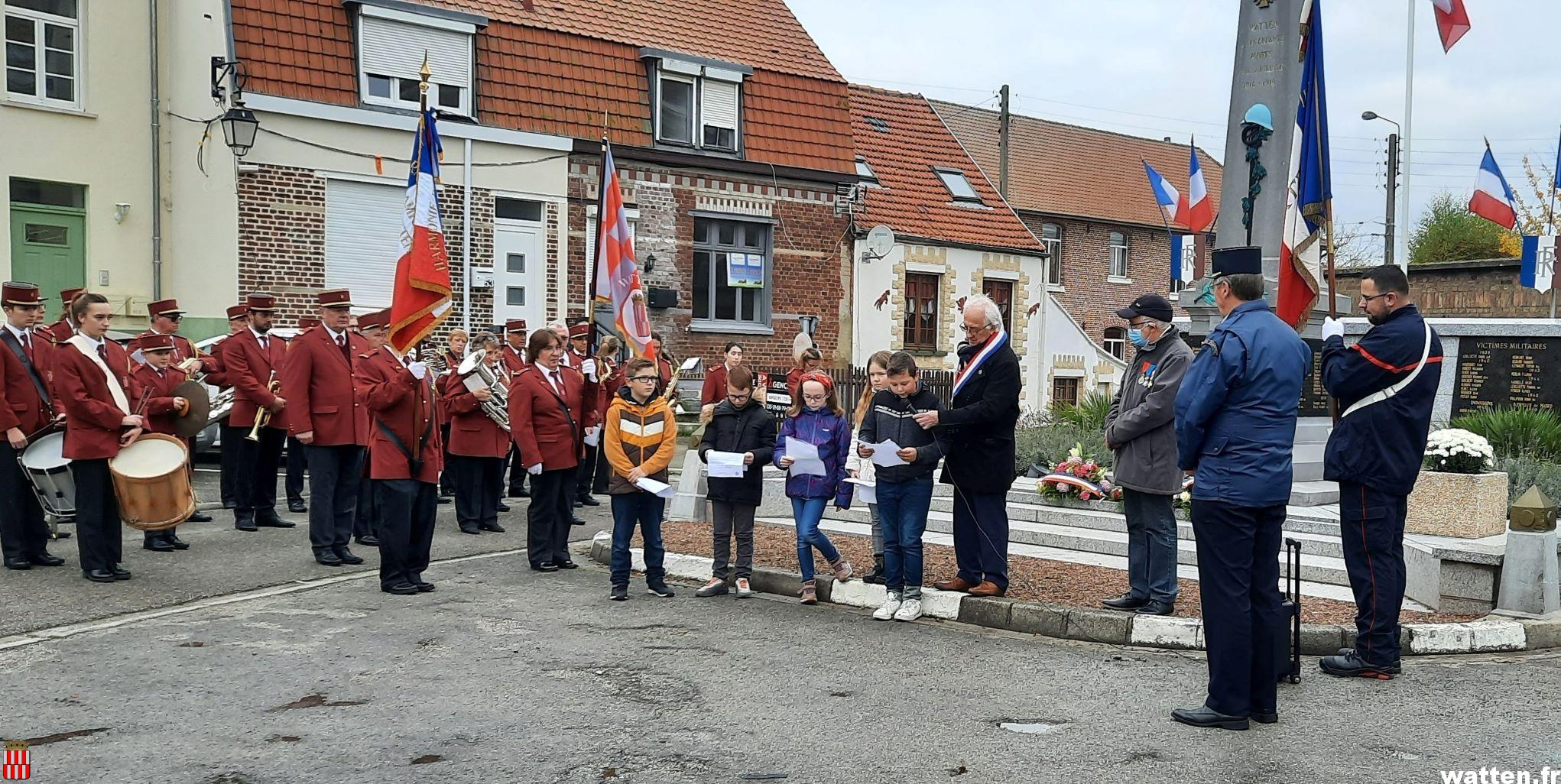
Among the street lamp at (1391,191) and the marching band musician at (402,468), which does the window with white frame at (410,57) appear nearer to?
the marching band musician at (402,468)

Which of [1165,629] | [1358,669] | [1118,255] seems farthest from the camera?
[1118,255]

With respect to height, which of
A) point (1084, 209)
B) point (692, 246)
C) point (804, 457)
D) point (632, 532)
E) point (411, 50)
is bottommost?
point (632, 532)

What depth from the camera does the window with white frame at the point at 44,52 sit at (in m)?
18.0

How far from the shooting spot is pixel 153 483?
9.38 m

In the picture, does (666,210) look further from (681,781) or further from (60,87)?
(681,781)

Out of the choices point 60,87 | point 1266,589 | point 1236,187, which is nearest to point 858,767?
point 1266,589

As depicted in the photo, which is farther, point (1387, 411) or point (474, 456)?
point (474, 456)

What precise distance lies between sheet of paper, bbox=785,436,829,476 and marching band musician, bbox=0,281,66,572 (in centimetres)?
552

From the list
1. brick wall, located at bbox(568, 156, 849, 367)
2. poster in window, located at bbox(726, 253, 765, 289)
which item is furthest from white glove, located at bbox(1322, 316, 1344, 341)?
poster in window, located at bbox(726, 253, 765, 289)

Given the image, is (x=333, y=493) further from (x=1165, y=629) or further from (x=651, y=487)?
(x=1165, y=629)

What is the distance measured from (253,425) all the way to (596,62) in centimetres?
1219

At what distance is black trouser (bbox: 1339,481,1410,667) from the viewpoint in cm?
689

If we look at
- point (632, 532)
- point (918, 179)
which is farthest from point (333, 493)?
point (918, 179)

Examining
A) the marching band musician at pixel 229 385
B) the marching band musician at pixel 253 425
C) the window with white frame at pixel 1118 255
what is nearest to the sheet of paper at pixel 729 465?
the marching band musician at pixel 253 425
